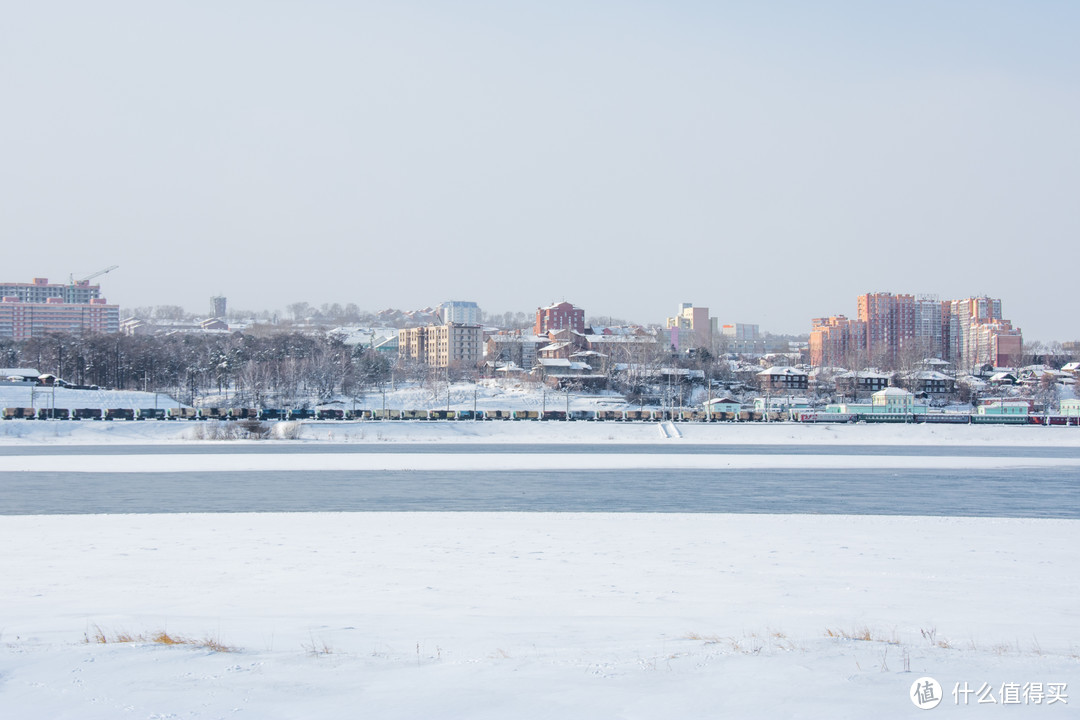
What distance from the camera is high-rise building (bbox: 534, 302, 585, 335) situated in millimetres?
192750

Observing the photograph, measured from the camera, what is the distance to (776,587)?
500 inches

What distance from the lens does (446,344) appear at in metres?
165

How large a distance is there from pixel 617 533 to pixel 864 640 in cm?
974

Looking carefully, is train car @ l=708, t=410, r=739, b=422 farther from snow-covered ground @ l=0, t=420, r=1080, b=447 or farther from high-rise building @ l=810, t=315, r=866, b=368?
high-rise building @ l=810, t=315, r=866, b=368

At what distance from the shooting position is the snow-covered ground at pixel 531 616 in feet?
21.9

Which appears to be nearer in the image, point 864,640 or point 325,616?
point 864,640

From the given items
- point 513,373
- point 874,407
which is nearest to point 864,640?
point 874,407

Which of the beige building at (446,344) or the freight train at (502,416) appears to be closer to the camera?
the freight train at (502,416)

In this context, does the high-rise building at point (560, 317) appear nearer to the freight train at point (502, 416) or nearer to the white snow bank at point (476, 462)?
the freight train at point (502, 416)

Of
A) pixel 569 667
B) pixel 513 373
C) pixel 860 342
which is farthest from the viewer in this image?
pixel 860 342

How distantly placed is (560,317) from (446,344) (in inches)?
1422

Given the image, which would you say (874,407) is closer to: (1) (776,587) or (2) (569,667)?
(1) (776,587)

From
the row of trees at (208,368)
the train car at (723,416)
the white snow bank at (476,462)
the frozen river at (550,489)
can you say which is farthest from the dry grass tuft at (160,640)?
the row of trees at (208,368)

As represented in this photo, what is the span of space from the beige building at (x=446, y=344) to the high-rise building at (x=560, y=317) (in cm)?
2366
